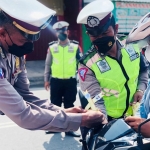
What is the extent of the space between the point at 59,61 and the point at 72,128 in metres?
3.09

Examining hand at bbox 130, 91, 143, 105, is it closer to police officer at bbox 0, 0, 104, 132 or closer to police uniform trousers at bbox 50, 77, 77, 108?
police officer at bbox 0, 0, 104, 132

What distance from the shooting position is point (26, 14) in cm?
171

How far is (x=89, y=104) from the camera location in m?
1.84

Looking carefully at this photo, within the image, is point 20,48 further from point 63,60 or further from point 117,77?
point 63,60

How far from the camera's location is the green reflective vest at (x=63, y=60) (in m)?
4.88

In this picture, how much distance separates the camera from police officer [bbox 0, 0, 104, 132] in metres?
1.74

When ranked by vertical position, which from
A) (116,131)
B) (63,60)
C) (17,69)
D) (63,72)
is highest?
(17,69)

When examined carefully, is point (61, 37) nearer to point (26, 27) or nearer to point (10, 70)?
point (10, 70)

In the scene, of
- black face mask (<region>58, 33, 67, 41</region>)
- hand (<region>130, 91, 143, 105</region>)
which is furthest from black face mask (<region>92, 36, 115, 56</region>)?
black face mask (<region>58, 33, 67, 41</region>)

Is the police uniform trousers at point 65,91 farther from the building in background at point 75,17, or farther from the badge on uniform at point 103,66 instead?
the building in background at point 75,17

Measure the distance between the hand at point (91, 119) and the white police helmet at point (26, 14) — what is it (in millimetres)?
592

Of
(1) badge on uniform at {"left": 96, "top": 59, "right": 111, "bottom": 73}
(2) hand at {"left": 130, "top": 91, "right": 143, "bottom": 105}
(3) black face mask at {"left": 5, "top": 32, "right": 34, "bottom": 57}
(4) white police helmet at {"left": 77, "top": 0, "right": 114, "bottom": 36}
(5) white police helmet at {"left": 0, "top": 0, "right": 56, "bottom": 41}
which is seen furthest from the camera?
(2) hand at {"left": 130, "top": 91, "right": 143, "bottom": 105}

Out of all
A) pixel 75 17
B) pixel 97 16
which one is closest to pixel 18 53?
pixel 97 16

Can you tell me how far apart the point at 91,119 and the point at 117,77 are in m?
0.57
